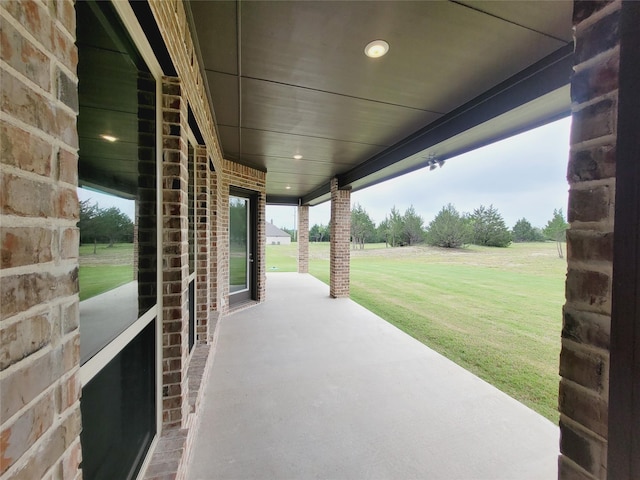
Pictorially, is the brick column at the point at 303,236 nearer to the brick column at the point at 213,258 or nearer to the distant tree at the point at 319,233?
the brick column at the point at 213,258

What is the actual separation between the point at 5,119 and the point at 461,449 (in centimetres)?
274

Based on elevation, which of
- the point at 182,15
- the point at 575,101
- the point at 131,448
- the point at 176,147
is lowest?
the point at 131,448

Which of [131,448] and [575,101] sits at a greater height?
[575,101]

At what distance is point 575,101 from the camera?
812 mm

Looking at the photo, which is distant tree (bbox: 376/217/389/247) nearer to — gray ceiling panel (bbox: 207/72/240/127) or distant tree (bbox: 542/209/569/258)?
distant tree (bbox: 542/209/569/258)

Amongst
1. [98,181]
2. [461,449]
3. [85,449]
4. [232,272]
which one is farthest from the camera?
[232,272]

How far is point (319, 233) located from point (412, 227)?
11407mm

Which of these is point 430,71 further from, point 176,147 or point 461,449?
point 461,449

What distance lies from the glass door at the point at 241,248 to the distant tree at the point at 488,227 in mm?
22253

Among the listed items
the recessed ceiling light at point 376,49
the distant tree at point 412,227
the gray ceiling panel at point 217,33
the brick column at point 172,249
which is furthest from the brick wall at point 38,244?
the distant tree at point 412,227

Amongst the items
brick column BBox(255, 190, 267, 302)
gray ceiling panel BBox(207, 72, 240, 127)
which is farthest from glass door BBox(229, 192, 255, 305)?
gray ceiling panel BBox(207, 72, 240, 127)

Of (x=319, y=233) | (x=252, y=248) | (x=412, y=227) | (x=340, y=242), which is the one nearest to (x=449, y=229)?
(x=412, y=227)

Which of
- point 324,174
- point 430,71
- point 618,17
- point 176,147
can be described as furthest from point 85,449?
point 324,174

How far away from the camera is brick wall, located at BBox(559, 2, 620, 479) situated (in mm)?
725
